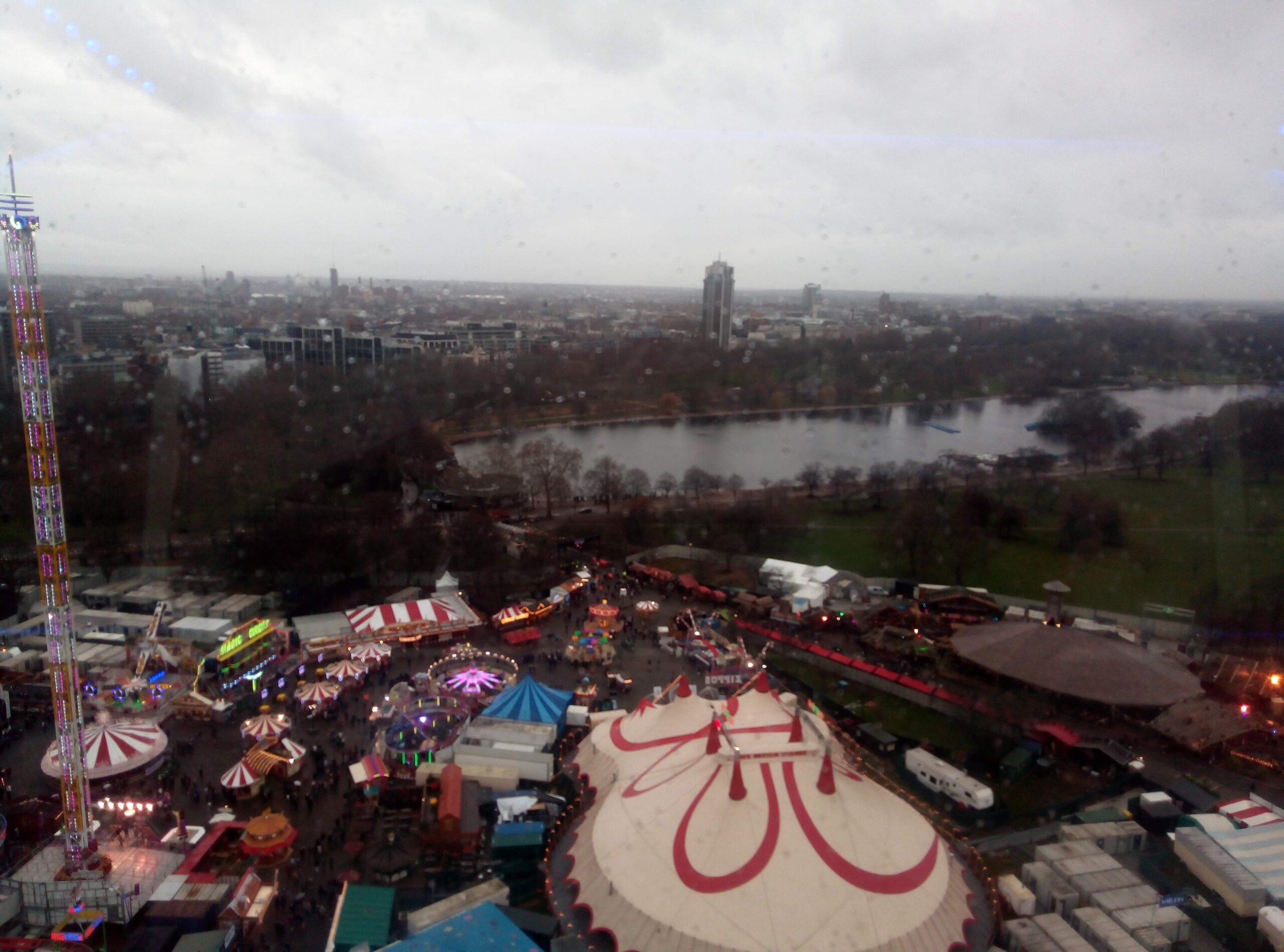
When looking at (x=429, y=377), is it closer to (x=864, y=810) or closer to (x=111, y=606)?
(x=111, y=606)

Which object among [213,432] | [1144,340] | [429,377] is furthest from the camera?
[429,377]

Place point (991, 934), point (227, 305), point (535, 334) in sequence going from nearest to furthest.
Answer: point (991, 934)
point (227, 305)
point (535, 334)

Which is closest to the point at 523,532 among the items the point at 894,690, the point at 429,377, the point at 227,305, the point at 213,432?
the point at 213,432

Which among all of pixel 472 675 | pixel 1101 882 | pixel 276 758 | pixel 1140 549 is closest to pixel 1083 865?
pixel 1101 882

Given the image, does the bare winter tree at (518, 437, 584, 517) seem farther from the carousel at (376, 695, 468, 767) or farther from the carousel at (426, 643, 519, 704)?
the carousel at (376, 695, 468, 767)

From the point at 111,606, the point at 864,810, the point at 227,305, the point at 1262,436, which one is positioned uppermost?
the point at 227,305

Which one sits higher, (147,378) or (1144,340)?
(1144,340)

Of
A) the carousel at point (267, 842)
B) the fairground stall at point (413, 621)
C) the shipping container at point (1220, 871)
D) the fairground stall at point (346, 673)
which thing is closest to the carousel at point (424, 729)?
the fairground stall at point (346, 673)

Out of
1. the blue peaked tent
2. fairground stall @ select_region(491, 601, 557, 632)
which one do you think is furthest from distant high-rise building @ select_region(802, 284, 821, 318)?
the blue peaked tent
